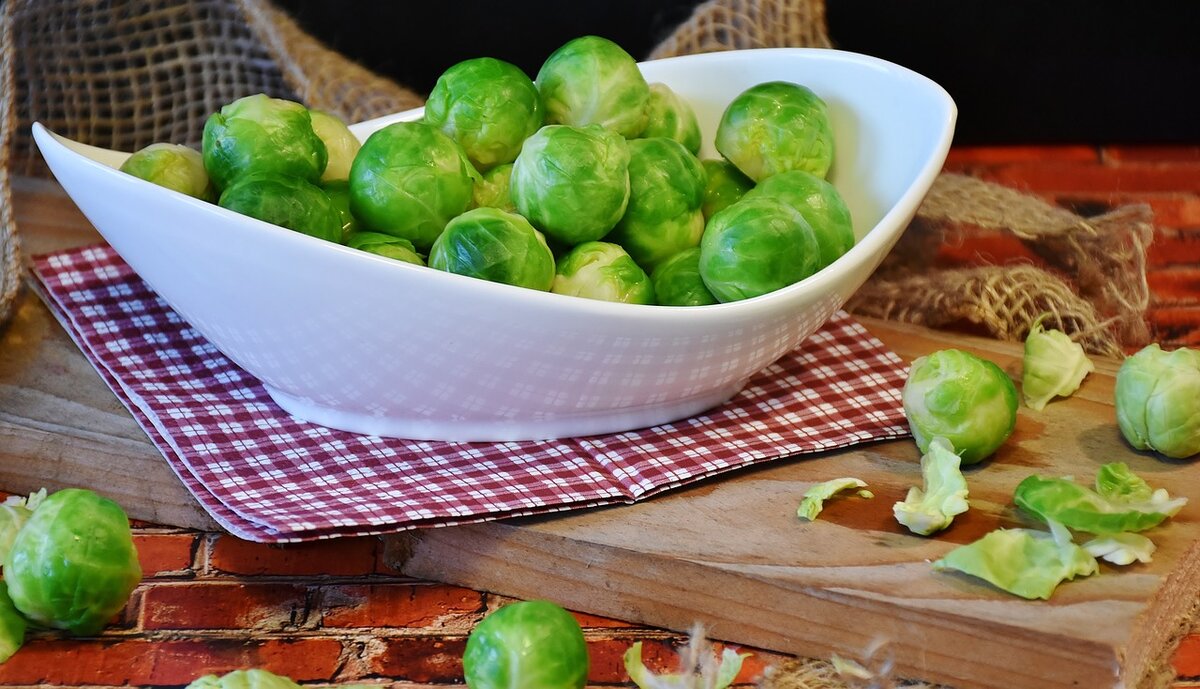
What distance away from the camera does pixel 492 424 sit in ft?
5.32

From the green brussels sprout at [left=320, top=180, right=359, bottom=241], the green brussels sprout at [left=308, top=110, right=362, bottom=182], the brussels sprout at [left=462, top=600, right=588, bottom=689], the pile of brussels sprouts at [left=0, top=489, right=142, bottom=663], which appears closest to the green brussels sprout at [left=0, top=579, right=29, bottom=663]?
the pile of brussels sprouts at [left=0, top=489, right=142, bottom=663]

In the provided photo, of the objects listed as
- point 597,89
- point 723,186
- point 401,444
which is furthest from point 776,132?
point 401,444

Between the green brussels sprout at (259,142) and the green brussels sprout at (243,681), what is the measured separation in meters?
0.64

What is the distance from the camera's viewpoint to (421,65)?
3.27 meters

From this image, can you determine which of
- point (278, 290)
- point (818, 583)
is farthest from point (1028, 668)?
point (278, 290)

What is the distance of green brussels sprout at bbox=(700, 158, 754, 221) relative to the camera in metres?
1.81

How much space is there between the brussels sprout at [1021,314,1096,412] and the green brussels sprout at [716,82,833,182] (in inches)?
15.8

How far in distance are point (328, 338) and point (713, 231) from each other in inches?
19.3

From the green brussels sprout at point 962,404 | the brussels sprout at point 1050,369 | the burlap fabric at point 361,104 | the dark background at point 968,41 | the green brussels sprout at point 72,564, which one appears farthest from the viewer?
the dark background at point 968,41

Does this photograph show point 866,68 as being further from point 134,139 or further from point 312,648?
point 134,139

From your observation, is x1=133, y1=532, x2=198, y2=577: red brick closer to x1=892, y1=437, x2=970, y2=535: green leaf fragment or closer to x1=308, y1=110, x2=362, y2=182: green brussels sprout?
x1=308, y1=110, x2=362, y2=182: green brussels sprout

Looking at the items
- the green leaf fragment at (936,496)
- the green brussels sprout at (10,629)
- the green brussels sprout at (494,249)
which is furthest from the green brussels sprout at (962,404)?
the green brussels sprout at (10,629)

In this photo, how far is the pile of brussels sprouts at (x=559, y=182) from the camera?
5.03 ft

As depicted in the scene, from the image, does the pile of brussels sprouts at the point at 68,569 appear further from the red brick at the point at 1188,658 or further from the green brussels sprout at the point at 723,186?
the red brick at the point at 1188,658
